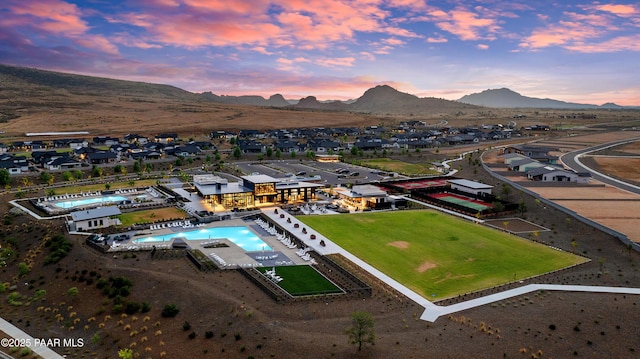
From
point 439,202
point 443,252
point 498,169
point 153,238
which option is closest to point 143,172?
point 153,238

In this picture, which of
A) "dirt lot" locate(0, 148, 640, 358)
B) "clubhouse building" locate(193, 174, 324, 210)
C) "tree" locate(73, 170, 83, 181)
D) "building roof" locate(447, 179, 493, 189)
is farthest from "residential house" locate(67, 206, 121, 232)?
"building roof" locate(447, 179, 493, 189)

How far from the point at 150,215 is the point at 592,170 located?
9109 centimetres

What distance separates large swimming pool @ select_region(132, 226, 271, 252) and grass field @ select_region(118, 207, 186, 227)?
23.4 ft

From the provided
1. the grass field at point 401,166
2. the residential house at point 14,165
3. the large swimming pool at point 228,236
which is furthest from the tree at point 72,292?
the grass field at point 401,166

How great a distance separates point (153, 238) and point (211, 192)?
15.8 metres

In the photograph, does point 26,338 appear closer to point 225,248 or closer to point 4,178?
point 225,248

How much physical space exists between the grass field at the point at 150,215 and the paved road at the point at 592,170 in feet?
247

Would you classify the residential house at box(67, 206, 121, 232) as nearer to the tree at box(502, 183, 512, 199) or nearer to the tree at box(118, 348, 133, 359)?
the tree at box(118, 348, 133, 359)

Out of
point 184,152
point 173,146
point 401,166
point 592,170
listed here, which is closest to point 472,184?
point 401,166

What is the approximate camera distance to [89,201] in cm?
6938

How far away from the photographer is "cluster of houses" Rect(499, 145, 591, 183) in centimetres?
8294

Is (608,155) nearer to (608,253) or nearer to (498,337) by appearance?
(608,253)

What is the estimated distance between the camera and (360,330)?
2747cm

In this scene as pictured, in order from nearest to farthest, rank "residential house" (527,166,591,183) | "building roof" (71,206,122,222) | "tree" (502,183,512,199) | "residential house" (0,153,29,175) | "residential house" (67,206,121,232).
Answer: "residential house" (67,206,121,232) < "building roof" (71,206,122,222) < "tree" (502,183,512,199) < "residential house" (527,166,591,183) < "residential house" (0,153,29,175)
